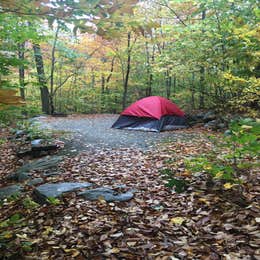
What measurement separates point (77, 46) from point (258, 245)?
594 inches

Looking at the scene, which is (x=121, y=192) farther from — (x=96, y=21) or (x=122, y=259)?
(x=96, y=21)

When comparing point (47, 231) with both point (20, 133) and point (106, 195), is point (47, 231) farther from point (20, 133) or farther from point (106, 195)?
point (20, 133)

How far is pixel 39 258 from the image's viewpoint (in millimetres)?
2139

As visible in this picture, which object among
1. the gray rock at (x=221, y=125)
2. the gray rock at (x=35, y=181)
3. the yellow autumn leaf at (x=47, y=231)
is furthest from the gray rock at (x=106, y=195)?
the gray rock at (x=221, y=125)

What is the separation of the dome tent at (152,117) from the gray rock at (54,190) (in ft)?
16.0

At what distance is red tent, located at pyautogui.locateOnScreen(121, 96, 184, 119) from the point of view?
8.42m

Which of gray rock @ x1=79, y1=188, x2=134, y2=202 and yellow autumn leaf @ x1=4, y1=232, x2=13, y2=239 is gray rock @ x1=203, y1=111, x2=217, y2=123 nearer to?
gray rock @ x1=79, y1=188, x2=134, y2=202

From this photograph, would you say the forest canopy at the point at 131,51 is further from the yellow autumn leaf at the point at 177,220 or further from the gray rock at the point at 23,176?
the yellow autumn leaf at the point at 177,220

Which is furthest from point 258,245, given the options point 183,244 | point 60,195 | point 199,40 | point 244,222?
point 199,40

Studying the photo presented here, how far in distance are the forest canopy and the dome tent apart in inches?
40.0

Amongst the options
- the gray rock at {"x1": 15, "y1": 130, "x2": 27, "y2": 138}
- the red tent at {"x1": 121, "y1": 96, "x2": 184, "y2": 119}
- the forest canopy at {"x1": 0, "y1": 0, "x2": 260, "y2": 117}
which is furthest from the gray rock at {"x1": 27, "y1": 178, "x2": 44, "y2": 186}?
the red tent at {"x1": 121, "y1": 96, "x2": 184, "y2": 119}

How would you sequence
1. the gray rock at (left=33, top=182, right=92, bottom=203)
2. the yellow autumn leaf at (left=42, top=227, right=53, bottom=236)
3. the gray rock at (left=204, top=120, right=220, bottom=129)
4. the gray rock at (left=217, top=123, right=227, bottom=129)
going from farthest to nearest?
the gray rock at (left=204, top=120, right=220, bottom=129), the gray rock at (left=217, top=123, right=227, bottom=129), the gray rock at (left=33, top=182, right=92, bottom=203), the yellow autumn leaf at (left=42, top=227, right=53, bottom=236)

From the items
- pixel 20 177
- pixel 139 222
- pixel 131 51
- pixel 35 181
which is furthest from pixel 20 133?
pixel 131 51

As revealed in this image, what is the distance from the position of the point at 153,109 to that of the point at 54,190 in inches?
219
